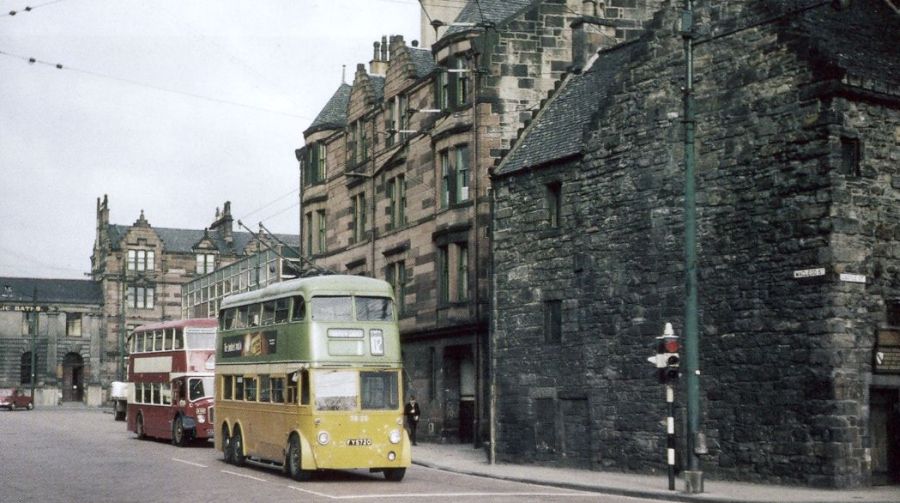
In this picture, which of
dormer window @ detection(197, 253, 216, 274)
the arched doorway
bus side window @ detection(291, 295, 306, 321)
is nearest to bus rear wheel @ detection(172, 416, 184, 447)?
bus side window @ detection(291, 295, 306, 321)

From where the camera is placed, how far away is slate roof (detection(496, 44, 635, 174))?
101 ft

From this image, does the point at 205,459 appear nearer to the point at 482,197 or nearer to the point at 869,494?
the point at 482,197

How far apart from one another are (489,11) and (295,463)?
68.7 feet

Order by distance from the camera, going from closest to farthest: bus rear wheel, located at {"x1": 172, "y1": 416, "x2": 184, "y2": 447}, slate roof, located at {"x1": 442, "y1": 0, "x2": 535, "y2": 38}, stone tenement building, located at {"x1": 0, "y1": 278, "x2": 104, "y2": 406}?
bus rear wheel, located at {"x1": 172, "y1": 416, "x2": 184, "y2": 447} < slate roof, located at {"x1": 442, "y1": 0, "x2": 535, "y2": 38} < stone tenement building, located at {"x1": 0, "y1": 278, "x2": 104, "y2": 406}

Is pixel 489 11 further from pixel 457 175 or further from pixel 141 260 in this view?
pixel 141 260

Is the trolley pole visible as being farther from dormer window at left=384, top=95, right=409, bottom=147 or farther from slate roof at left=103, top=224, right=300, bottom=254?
slate roof at left=103, top=224, right=300, bottom=254

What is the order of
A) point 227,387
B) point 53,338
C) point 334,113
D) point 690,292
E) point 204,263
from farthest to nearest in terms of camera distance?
point 204,263, point 53,338, point 334,113, point 227,387, point 690,292

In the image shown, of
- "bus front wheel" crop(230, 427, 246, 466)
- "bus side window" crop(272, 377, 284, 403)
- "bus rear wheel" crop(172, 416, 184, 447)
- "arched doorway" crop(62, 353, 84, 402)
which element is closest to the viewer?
"bus side window" crop(272, 377, 284, 403)

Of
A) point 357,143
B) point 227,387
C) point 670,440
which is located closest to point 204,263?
point 357,143

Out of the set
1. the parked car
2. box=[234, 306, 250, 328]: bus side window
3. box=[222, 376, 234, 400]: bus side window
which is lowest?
the parked car

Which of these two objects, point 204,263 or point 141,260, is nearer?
point 141,260

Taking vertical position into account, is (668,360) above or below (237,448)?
above

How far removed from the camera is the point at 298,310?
2570cm

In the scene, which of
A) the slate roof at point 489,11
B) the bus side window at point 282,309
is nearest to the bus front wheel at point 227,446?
the bus side window at point 282,309
